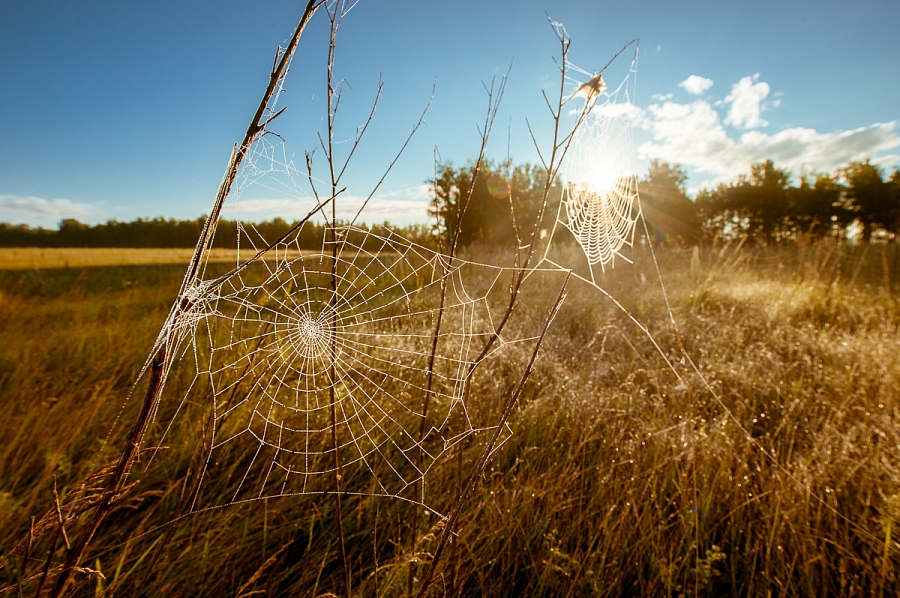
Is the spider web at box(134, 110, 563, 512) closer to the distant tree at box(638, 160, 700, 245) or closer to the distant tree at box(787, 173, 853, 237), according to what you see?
the distant tree at box(638, 160, 700, 245)

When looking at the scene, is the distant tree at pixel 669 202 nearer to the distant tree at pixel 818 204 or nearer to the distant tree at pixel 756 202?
the distant tree at pixel 756 202

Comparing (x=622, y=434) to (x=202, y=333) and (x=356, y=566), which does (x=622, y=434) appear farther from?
(x=202, y=333)

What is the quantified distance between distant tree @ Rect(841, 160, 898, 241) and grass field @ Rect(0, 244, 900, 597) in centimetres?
3023

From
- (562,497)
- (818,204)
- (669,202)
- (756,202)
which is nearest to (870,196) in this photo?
(818,204)

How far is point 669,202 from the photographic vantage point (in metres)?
23.3

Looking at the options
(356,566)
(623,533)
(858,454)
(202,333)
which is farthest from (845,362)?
(202,333)

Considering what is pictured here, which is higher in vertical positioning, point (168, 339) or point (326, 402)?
point (168, 339)

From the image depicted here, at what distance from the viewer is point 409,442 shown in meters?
2.02

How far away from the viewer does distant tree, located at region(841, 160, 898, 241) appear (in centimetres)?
2423

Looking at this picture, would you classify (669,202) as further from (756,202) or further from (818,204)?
(818,204)

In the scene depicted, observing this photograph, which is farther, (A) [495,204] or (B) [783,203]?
(B) [783,203]

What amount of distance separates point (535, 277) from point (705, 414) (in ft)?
10.9

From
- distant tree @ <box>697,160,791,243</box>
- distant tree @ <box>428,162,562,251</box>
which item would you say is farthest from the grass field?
distant tree @ <box>697,160,791,243</box>

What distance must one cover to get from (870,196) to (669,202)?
1235 centimetres
